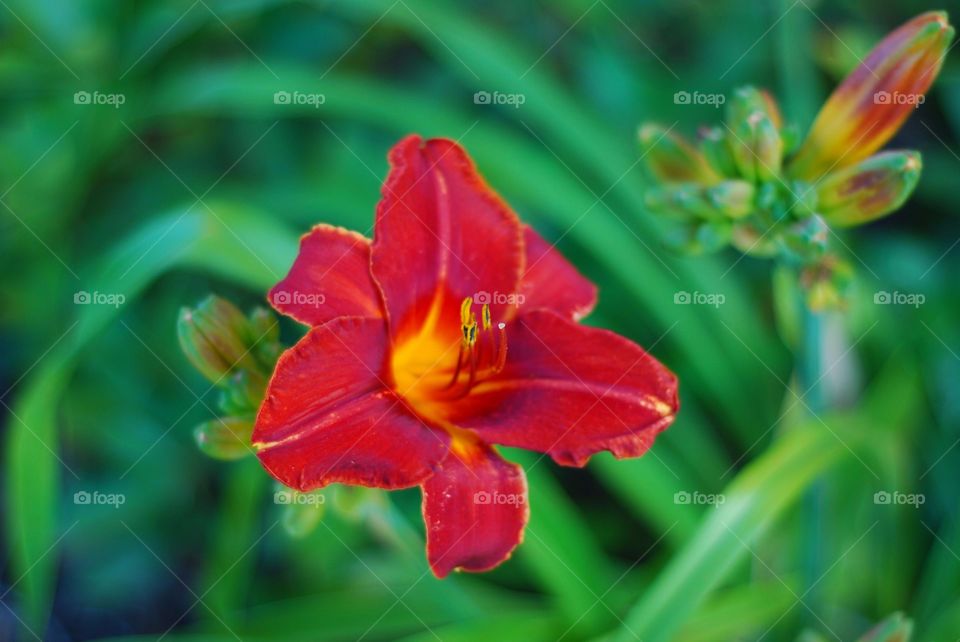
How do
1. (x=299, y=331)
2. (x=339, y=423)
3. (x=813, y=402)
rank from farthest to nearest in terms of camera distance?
(x=299, y=331), (x=813, y=402), (x=339, y=423)

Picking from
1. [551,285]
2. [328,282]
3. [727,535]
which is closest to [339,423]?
[328,282]

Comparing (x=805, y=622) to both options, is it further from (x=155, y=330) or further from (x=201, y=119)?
(x=201, y=119)

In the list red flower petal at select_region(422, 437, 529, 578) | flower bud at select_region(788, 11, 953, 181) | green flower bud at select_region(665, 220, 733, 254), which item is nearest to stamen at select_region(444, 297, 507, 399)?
red flower petal at select_region(422, 437, 529, 578)

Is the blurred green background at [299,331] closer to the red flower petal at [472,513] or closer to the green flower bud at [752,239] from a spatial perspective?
the green flower bud at [752,239]

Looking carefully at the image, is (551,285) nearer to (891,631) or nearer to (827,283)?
(827,283)

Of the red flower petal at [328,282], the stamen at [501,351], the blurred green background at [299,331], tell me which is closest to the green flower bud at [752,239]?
the blurred green background at [299,331]

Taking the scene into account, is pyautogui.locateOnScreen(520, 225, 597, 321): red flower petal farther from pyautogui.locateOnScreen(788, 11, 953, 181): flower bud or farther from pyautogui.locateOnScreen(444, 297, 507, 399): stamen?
pyautogui.locateOnScreen(788, 11, 953, 181): flower bud

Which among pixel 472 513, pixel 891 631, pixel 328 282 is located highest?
pixel 328 282
